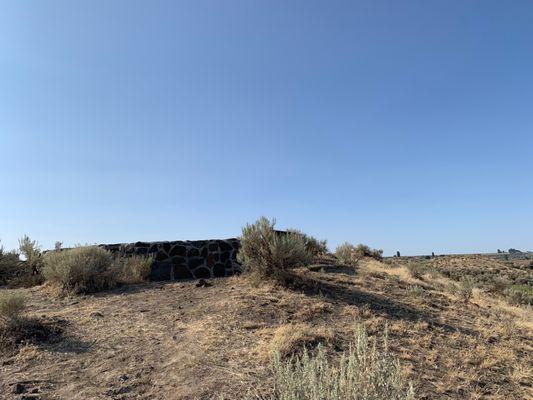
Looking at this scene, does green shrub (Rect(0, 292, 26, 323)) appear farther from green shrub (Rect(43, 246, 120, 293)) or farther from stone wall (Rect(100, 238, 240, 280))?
stone wall (Rect(100, 238, 240, 280))

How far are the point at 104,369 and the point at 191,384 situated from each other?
123 centimetres

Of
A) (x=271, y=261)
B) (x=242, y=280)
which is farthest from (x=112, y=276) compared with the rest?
(x=271, y=261)

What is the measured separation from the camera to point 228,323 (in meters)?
7.15

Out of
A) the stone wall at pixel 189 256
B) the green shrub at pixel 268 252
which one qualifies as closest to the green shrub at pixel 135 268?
the stone wall at pixel 189 256

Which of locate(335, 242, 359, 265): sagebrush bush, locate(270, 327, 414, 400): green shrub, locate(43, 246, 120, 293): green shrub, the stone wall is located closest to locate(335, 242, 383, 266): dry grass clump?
locate(335, 242, 359, 265): sagebrush bush

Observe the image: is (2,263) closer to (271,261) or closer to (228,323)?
(271,261)

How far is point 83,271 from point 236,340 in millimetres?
5465

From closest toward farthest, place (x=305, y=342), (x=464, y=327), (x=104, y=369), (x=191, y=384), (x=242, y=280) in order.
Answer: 1. (x=191, y=384)
2. (x=104, y=369)
3. (x=305, y=342)
4. (x=464, y=327)
5. (x=242, y=280)

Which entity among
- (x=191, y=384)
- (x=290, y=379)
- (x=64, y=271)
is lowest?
(x=191, y=384)

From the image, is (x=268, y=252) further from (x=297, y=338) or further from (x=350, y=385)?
(x=350, y=385)

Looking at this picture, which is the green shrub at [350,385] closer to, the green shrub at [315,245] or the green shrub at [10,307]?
the green shrub at [10,307]

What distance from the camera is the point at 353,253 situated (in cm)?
2020

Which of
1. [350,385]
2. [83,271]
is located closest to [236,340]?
[350,385]

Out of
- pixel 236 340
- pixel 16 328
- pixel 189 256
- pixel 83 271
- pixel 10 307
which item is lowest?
pixel 236 340
